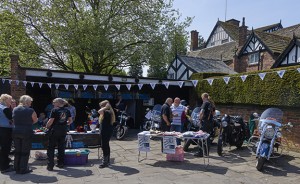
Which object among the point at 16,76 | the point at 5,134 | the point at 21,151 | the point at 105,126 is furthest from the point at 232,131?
the point at 16,76

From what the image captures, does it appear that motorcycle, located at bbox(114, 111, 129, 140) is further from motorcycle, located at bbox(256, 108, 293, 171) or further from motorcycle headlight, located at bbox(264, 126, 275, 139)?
motorcycle headlight, located at bbox(264, 126, 275, 139)

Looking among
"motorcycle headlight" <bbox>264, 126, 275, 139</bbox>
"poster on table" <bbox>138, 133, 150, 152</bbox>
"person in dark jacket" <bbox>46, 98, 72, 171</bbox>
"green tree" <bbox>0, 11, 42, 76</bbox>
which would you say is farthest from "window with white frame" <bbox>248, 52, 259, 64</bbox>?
"person in dark jacket" <bbox>46, 98, 72, 171</bbox>

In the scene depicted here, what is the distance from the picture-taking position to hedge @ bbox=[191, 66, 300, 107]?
8.40 meters

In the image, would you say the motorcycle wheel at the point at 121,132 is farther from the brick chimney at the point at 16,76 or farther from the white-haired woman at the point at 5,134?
the white-haired woman at the point at 5,134

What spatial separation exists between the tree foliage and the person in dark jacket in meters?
10.1

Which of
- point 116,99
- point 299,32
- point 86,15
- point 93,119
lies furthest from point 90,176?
point 299,32

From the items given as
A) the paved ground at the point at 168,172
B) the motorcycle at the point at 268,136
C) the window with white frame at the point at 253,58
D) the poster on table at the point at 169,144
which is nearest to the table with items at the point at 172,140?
the poster on table at the point at 169,144

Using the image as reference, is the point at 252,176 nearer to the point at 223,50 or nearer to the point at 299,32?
the point at 299,32

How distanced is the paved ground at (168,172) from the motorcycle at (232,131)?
69 centimetres

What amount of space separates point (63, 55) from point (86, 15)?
4.20m

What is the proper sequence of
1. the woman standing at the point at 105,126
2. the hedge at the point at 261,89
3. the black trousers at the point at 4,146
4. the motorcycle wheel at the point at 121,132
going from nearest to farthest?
the black trousers at the point at 4,146
the woman standing at the point at 105,126
the hedge at the point at 261,89
the motorcycle wheel at the point at 121,132

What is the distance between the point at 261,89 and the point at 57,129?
277 inches

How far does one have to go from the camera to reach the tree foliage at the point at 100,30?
16.1 meters

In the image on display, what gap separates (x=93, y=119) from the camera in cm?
1143
